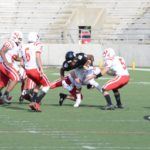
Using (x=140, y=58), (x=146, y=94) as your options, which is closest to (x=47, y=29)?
(x=140, y=58)

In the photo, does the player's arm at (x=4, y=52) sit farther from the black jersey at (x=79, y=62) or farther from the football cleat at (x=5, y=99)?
the black jersey at (x=79, y=62)

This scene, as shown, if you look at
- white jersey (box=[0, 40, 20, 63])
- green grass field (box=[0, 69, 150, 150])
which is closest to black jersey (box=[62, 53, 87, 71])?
green grass field (box=[0, 69, 150, 150])

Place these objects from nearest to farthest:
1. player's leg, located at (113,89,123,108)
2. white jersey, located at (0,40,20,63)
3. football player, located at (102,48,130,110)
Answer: football player, located at (102,48,130,110) → player's leg, located at (113,89,123,108) → white jersey, located at (0,40,20,63)

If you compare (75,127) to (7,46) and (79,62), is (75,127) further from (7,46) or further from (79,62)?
(7,46)

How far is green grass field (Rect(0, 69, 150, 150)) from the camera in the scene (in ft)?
33.7

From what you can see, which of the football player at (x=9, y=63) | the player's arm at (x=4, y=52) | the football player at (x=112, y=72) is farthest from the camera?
the football player at (x=9, y=63)

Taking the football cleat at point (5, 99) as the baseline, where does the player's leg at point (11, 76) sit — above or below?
above

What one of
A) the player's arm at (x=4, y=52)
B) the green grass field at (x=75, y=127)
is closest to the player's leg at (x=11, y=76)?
the player's arm at (x=4, y=52)

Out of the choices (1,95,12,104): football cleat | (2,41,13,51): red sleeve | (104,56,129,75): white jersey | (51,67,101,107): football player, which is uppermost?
(2,41,13,51): red sleeve

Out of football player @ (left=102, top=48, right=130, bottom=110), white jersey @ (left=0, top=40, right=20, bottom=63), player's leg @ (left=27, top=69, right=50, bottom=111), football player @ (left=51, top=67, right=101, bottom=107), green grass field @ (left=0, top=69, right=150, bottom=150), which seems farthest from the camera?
white jersey @ (left=0, top=40, right=20, bottom=63)

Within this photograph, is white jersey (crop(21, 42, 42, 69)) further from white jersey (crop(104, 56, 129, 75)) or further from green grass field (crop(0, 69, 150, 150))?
white jersey (crop(104, 56, 129, 75))

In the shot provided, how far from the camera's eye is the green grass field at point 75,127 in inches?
404

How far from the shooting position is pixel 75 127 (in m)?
12.1

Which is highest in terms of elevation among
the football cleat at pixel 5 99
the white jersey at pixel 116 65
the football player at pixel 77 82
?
the white jersey at pixel 116 65
